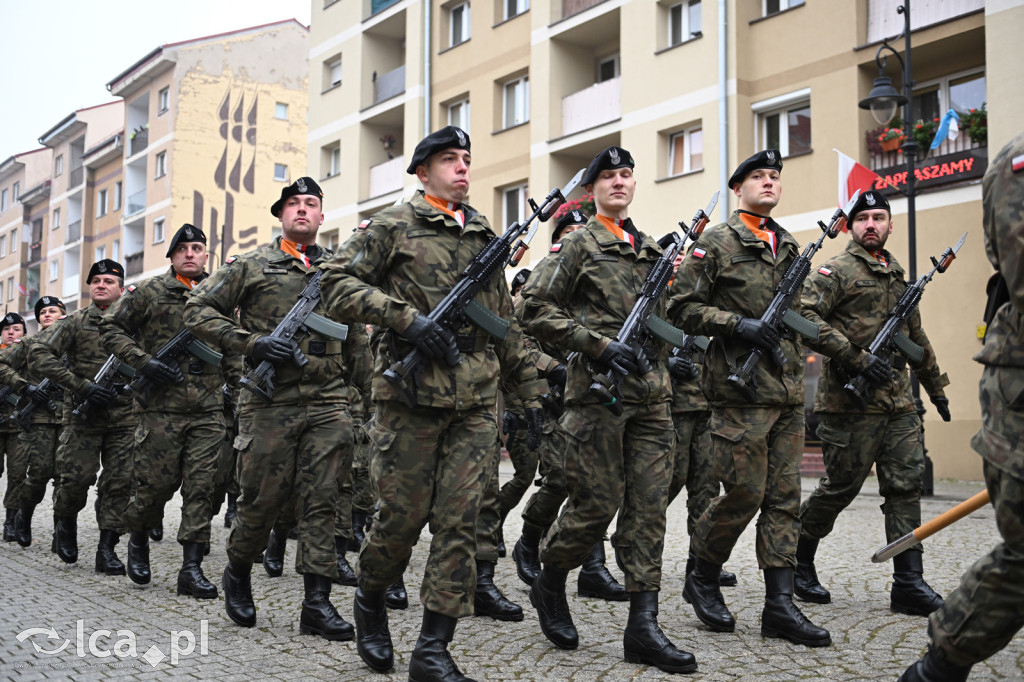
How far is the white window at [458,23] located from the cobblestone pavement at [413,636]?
2063 centimetres

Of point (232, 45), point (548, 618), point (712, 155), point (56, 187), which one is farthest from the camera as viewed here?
point (56, 187)

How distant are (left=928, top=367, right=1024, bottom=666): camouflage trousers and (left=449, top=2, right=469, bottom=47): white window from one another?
79.3ft

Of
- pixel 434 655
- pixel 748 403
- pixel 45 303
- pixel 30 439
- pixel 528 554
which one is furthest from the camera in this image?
pixel 45 303

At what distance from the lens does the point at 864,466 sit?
6152mm

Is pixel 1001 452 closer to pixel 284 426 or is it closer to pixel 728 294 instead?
pixel 728 294

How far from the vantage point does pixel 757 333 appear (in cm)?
538

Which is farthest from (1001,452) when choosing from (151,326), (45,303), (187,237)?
(45,303)

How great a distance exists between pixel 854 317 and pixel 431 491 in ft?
10.5

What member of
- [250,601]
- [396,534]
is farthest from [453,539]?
[250,601]

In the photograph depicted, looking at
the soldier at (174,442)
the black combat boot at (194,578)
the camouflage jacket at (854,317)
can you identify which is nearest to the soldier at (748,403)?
the camouflage jacket at (854,317)

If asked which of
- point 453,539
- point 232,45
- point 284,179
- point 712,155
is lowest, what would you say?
point 453,539

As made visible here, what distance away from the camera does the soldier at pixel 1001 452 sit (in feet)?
10.3

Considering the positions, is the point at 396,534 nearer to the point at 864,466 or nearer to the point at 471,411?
the point at 471,411

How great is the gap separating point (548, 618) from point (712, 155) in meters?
15.1
